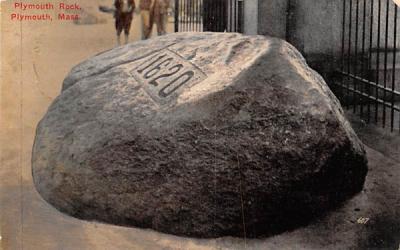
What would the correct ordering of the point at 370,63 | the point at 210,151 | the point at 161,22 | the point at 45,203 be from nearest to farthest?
the point at 210,151, the point at 45,203, the point at 161,22, the point at 370,63

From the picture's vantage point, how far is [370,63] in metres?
3.27

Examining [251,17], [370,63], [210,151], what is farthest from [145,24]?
[370,63]

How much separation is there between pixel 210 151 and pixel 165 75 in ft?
1.65

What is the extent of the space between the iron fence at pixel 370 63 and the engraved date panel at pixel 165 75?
0.82 m

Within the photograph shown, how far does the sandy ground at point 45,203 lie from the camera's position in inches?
115

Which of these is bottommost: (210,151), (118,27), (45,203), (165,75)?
(45,203)

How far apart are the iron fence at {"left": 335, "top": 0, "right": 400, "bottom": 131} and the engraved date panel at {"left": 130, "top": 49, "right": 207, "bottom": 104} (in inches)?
32.3

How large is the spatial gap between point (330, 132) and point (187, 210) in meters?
0.75

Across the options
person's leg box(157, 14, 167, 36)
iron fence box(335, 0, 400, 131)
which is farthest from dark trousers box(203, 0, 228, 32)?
iron fence box(335, 0, 400, 131)

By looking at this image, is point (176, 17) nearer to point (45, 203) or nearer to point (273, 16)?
point (273, 16)

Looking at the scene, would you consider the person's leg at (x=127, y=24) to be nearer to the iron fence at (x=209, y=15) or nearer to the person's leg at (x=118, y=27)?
the person's leg at (x=118, y=27)

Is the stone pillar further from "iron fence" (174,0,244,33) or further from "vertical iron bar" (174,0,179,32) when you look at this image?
"vertical iron bar" (174,0,179,32)

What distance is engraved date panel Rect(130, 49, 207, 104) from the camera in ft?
9.62

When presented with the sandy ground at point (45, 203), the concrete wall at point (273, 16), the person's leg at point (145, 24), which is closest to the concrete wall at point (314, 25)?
the concrete wall at point (273, 16)
